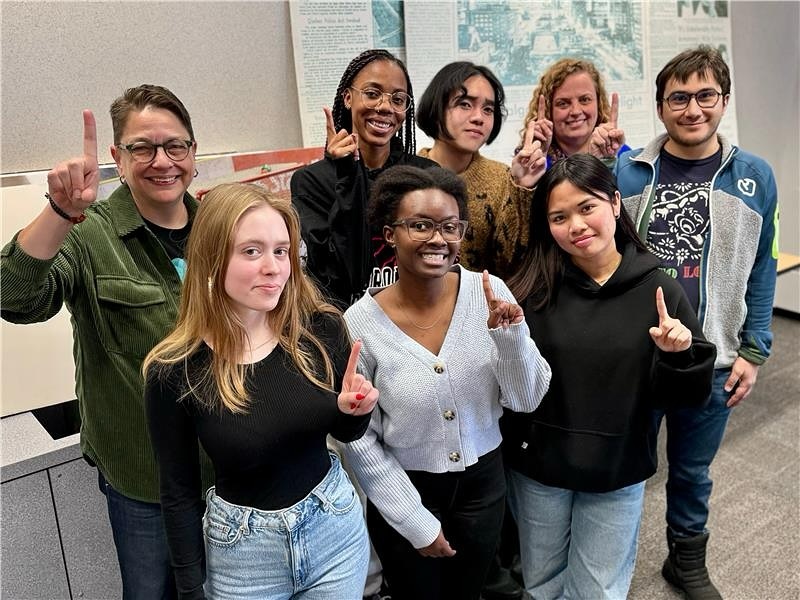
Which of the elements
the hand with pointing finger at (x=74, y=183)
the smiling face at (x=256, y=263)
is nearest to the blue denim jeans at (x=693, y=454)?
the smiling face at (x=256, y=263)

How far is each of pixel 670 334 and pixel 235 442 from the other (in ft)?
3.02

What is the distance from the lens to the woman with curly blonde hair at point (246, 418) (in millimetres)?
1098

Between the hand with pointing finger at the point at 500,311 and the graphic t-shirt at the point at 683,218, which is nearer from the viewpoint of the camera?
the hand with pointing finger at the point at 500,311

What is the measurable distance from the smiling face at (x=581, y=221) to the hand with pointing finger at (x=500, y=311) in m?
0.31

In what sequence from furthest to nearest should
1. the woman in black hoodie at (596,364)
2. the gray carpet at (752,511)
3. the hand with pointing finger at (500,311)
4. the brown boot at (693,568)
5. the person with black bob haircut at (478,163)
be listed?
the gray carpet at (752,511) < the brown boot at (693,568) < the person with black bob haircut at (478,163) < the woman in black hoodie at (596,364) < the hand with pointing finger at (500,311)

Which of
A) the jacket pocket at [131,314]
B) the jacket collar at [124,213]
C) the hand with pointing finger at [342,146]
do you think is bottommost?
the jacket pocket at [131,314]

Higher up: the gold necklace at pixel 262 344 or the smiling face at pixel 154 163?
the smiling face at pixel 154 163

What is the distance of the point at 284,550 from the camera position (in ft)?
3.68

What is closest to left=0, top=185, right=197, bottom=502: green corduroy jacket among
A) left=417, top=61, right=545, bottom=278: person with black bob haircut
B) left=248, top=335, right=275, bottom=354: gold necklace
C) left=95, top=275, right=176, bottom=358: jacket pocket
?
left=95, top=275, right=176, bottom=358: jacket pocket

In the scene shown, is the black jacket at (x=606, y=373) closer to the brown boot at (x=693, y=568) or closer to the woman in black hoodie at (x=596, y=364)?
the woman in black hoodie at (x=596, y=364)

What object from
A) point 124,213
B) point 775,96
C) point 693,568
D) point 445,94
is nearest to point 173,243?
point 124,213

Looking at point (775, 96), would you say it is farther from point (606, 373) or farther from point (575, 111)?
point (606, 373)

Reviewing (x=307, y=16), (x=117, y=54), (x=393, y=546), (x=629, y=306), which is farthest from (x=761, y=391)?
(x=117, y=54)

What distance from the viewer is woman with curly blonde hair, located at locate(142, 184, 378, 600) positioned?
1.10m
